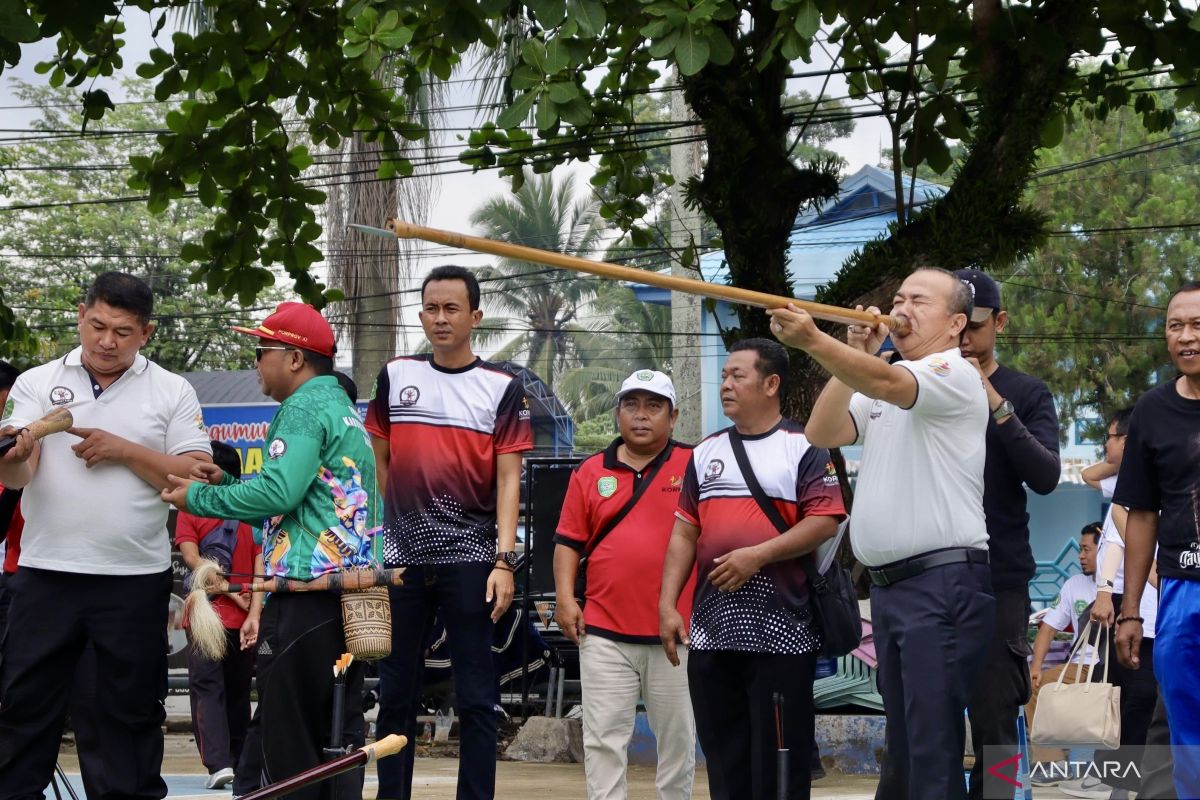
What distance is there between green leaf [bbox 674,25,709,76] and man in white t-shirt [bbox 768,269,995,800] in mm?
1516

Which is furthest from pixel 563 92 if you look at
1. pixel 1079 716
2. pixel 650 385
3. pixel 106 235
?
pixel 106 235

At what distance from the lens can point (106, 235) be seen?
3756 centimetres

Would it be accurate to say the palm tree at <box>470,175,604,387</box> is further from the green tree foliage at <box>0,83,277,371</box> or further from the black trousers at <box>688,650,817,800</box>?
the black trousers at <box>688,650,817,800</box>

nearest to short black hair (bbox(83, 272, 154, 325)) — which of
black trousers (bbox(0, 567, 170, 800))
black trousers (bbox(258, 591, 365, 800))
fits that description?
black trousers (bbox(0, 567, 170, 800))

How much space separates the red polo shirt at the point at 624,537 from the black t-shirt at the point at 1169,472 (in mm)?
1839

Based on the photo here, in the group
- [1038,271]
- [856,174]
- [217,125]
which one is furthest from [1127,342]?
[217,125]

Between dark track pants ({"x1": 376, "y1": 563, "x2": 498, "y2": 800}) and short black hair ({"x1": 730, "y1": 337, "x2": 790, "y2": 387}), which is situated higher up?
short black hair ({"x1": 730, "y1": 337, "x2": 790, "y2": 387})

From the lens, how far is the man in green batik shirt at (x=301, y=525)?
515 cm

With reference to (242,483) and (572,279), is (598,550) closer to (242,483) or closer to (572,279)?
(242,483)

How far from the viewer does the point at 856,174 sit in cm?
3306

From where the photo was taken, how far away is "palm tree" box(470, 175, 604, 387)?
42.8 m

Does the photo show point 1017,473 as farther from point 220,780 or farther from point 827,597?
point 220,780

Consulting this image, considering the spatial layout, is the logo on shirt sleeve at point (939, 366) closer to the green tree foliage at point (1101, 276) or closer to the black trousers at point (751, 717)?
the black trousers at point (751, 717)

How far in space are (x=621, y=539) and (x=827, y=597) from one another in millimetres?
1007
